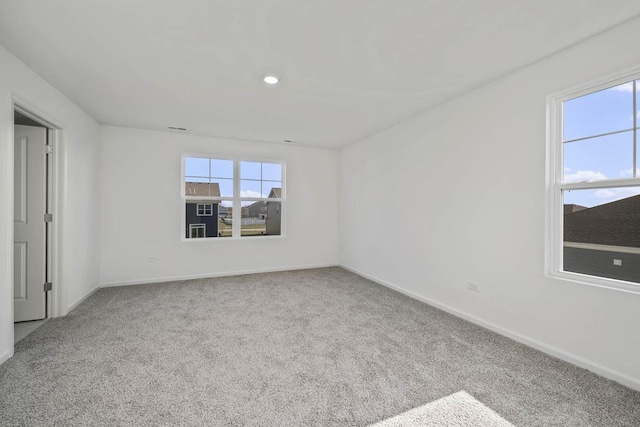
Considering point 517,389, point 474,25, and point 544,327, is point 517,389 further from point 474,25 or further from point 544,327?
point 474,25

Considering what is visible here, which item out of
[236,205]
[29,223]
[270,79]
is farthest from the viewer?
[236,205]

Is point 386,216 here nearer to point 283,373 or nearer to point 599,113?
point 599,113

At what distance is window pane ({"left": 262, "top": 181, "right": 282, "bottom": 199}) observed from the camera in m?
5.32

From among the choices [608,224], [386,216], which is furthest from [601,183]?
[386,216]

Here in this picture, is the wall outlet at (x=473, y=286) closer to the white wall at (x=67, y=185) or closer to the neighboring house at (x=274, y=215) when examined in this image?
the neighboring house at (x=274, y=215)

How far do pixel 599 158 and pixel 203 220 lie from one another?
507 cm

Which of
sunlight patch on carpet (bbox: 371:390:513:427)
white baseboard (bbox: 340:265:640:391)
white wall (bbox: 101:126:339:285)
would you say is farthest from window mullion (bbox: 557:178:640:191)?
white wall (bbox: 101:126:339:285)

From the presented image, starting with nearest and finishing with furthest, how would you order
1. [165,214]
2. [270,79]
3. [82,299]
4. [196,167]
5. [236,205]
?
[270,79] → [82,299] → [165,214] → [196,167] → [236,205]

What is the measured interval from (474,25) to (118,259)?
529 centimetres

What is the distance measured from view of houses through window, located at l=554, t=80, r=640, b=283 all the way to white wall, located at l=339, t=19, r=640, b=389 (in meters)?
0.17

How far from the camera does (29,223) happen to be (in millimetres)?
2971

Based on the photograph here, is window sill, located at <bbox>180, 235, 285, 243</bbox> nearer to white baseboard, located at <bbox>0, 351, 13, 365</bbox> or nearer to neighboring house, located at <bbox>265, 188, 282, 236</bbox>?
neighboring house, located at <bbox>265, 188, 282, 236</bbox>

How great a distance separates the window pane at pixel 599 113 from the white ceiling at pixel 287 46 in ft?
1.52

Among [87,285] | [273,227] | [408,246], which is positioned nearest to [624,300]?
[408,246]
